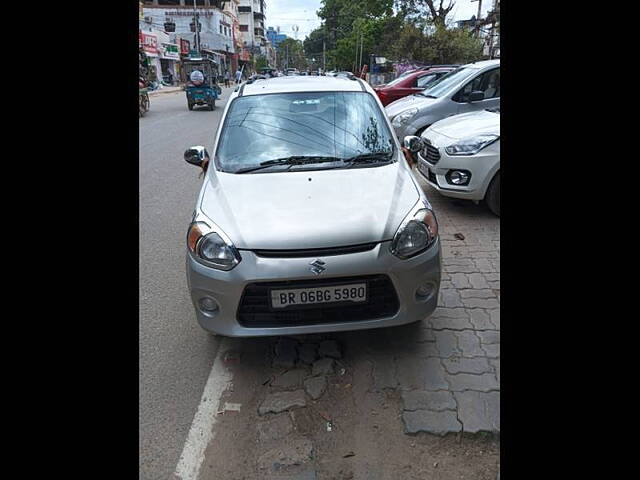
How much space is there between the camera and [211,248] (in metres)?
2.62

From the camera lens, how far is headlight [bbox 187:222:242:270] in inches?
101

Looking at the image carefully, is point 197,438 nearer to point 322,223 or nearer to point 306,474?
point 306,474

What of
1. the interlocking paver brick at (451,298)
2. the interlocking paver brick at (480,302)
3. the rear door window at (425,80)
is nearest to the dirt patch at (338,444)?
the interlocking paver brick at (451,298)

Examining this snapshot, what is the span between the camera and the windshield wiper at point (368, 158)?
11.0ft

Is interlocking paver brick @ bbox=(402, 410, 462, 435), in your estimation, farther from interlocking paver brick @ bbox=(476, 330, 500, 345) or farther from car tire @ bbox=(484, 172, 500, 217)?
car tire @ bbox=(484, 172, 500, 217)

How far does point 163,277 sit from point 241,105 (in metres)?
1.69

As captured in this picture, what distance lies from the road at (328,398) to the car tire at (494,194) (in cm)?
168

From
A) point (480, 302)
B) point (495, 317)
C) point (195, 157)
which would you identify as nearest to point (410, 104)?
point (195, 157)

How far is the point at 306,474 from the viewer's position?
2088 mm

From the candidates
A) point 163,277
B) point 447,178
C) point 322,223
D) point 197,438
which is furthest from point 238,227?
point 447,178

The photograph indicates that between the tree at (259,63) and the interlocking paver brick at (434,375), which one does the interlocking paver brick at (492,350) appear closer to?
the interlocking paver brick at (434,375)

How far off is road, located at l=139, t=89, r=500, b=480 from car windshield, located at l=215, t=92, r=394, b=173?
125 centimetres
